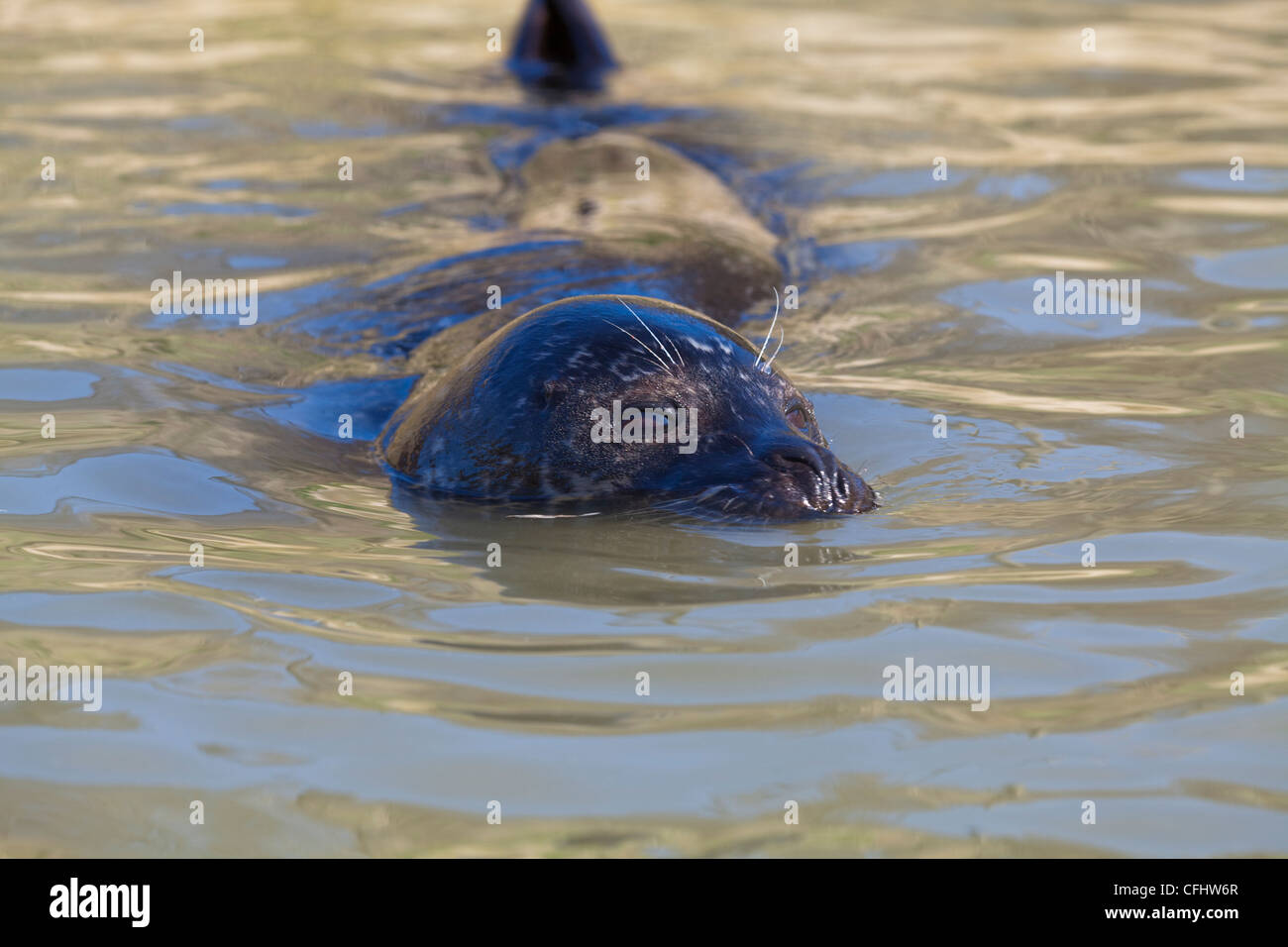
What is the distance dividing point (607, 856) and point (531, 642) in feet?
2.97

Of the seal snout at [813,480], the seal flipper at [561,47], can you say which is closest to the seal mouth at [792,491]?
the seal snout at [813,480]

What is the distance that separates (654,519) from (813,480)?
45 cm

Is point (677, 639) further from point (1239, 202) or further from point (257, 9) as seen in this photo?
point (257, 9)

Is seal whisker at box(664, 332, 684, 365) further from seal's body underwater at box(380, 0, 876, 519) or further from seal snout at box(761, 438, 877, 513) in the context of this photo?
seal snout at box(761, 438, 877, 513)

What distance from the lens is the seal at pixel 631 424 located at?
4602mm

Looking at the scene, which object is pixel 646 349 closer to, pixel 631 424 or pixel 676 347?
pixel 676 347

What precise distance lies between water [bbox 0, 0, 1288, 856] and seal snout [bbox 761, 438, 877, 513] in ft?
0.25

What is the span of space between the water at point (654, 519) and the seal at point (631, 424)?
0.52 ft

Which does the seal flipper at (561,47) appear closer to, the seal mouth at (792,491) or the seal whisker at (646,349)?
the seal whisker at (646,349)

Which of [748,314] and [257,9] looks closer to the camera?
[748,314]

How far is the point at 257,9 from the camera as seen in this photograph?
46.9 ft

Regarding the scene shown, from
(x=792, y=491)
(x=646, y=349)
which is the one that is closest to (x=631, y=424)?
(x=646, y=349)

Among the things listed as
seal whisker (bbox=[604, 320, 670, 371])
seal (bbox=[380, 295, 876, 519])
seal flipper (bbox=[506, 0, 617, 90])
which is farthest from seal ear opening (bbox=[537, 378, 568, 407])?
seal flipper (bbox=[506, 0, 617, 90])
